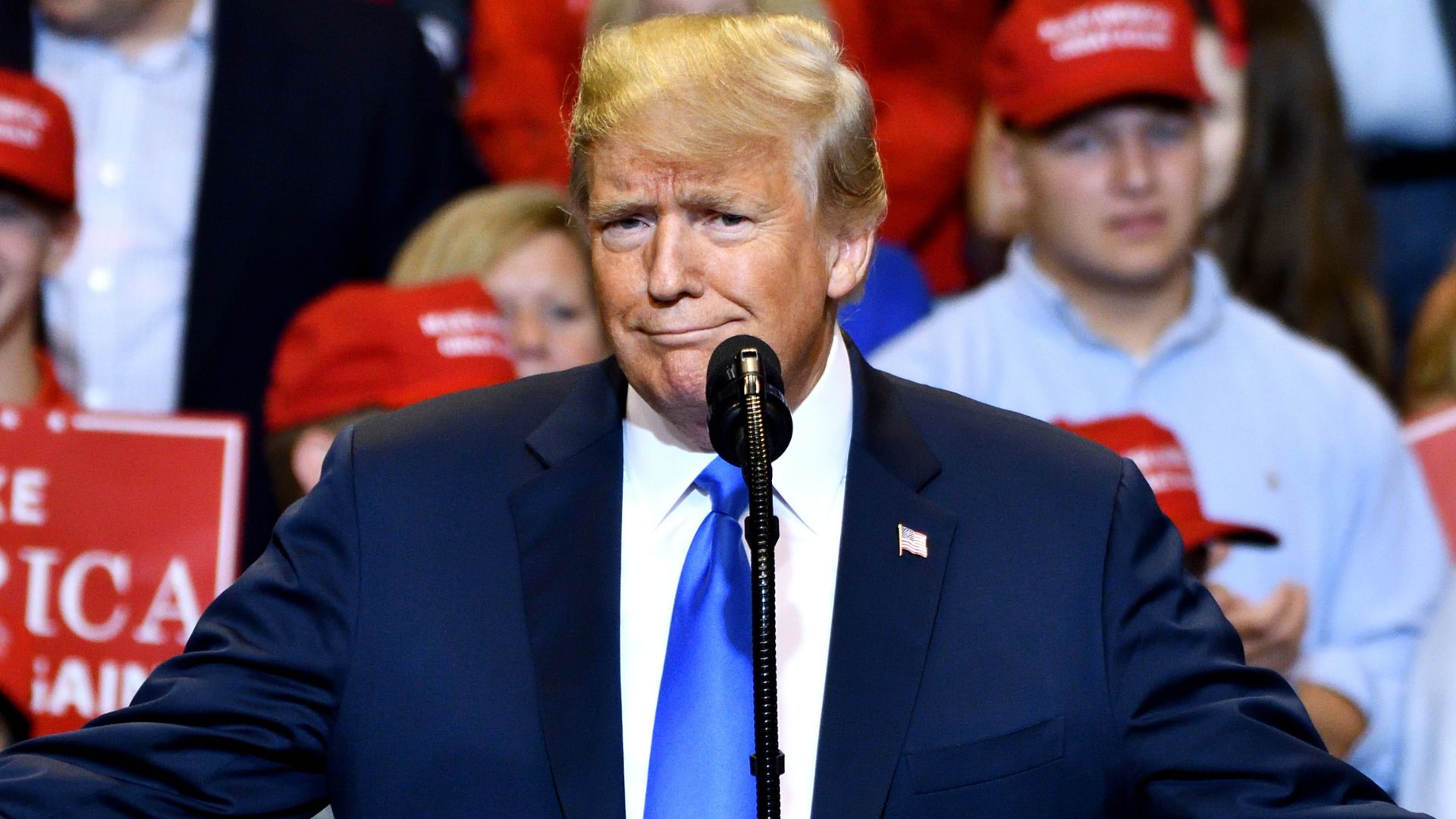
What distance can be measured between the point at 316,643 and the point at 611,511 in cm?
32

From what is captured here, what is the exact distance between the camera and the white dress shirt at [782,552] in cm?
197

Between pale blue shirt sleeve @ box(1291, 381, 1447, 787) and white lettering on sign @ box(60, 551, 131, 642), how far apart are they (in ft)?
6.34

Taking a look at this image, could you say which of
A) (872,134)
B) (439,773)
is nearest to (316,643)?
(439,773)

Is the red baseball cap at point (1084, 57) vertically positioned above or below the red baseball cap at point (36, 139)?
above

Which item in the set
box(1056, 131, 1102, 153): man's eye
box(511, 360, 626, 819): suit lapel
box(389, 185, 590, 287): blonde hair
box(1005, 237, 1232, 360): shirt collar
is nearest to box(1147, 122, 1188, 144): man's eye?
box(1056, 131, 1102, 153): man's eye

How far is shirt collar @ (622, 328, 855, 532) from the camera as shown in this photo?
6.81ft

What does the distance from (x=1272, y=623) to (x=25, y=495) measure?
6.49 ft

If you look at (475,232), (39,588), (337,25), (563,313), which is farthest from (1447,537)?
(39,588)

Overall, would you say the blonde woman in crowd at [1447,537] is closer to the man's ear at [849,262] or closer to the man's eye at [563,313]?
the man's ear at [849,262]

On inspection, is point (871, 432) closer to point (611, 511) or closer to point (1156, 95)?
point (611, 511)

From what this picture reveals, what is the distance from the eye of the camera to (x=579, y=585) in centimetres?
200

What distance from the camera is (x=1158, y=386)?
3807 mm

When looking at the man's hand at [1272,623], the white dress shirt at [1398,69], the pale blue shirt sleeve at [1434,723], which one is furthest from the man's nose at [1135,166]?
the white dress shirt at [1398,69]

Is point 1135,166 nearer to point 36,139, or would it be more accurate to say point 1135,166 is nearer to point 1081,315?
point 1081,315
